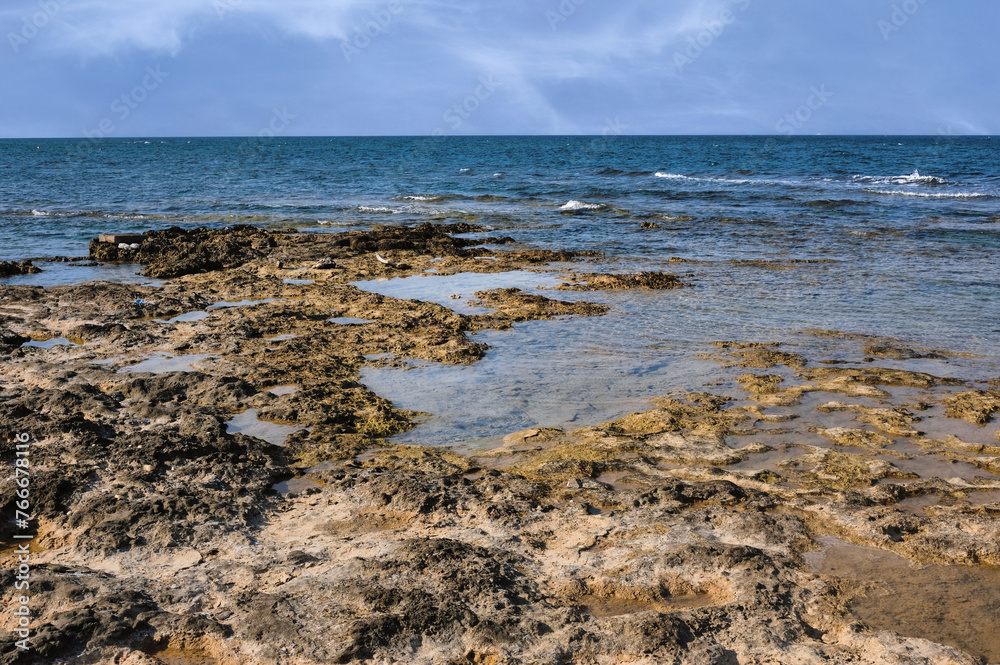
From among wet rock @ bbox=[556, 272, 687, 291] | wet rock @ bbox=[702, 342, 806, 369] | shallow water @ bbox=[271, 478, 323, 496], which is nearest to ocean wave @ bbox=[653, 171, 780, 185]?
wet rock @ bbox=[556, 272, 687, 291]

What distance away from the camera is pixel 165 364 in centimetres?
772

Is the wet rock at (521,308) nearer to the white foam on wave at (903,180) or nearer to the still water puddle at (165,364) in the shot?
the still water puddle at (165,364)

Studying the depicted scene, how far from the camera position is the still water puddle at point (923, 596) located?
11.8 feet

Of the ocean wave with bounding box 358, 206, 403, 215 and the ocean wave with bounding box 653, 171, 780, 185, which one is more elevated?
the ocean wave with bounding box 653, 171, 780, 185

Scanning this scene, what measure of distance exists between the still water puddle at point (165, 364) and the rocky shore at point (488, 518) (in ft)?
0.17

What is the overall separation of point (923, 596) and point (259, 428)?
488cm

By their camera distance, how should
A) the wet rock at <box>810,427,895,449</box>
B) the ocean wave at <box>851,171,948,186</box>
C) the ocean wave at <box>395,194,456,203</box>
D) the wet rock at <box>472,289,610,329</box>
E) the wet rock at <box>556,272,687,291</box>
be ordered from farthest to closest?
the ocean wave at <box>851,171,948,186</box>, the ocean wave at <box>395,194,456,203</box>, the wet rock at <box>556,272,687,291</box>, the wet rock at <box>472,289,610,329</box>, the wet rock at <box>810,427,895,449</box>

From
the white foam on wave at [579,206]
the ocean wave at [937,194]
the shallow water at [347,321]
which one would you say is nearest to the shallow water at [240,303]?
the shallow water at [347,321]

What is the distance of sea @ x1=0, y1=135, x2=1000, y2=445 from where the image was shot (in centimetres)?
751

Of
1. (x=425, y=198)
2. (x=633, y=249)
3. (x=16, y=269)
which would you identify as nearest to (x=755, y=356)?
(x=633, y=249)

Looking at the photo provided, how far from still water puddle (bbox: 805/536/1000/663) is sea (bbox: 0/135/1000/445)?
8.40 ft

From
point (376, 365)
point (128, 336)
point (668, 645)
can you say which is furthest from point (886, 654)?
point (128, 336)

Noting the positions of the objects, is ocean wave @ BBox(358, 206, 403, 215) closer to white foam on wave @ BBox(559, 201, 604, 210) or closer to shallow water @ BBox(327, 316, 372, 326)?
white foam on wave @ BBox(559, 201, 604, 210)

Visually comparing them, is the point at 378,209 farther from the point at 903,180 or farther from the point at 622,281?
the point at 903,180
